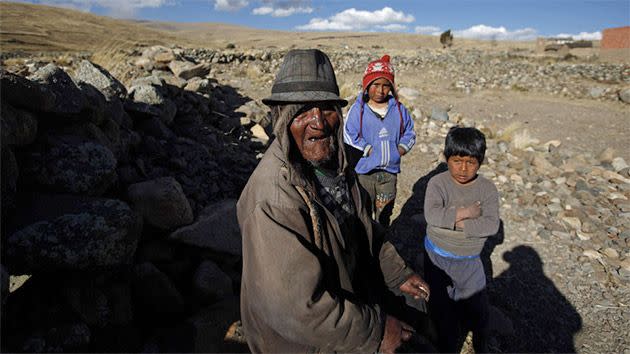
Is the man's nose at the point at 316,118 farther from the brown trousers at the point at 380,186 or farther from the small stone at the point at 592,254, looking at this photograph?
the small stone at the point at 592,254

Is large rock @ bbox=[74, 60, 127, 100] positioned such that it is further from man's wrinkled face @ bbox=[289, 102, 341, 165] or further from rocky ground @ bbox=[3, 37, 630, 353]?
man's wrinkled face @ bbox=[289, 102, 341, 165]

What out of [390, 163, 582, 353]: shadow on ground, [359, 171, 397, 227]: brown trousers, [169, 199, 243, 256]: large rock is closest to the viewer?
[169, 199, 243, 256]: large rock

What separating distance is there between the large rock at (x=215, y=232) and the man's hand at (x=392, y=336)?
5.62 ft

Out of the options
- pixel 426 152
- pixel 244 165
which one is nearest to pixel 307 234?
pixel 244 165

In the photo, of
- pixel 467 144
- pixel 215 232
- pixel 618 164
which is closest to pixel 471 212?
pixel 467 144

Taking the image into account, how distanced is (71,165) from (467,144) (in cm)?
263

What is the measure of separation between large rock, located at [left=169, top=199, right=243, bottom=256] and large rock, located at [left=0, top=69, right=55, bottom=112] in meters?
1.24

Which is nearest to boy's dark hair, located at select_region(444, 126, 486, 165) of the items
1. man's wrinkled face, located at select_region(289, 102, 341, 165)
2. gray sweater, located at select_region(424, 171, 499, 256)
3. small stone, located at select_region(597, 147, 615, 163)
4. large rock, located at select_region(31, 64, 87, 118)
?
gray sweater, located at select_region(424, 171, 499, 256)

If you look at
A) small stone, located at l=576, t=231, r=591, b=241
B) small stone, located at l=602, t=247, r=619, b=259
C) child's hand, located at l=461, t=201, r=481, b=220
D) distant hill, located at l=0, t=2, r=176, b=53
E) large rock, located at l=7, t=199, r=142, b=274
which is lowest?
small stone, located at l=602, t=247, r=619, b=259

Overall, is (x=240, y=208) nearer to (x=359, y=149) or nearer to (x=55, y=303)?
(x=55, y=303)

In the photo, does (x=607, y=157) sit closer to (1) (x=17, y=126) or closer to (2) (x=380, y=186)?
(2) (x=380, y=186)

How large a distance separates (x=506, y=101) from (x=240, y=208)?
1248cm

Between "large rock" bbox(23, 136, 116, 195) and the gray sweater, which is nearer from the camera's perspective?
"large rock" bbox(23, 136, 116, 195)

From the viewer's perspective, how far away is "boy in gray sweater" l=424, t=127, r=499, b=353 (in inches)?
93.4
